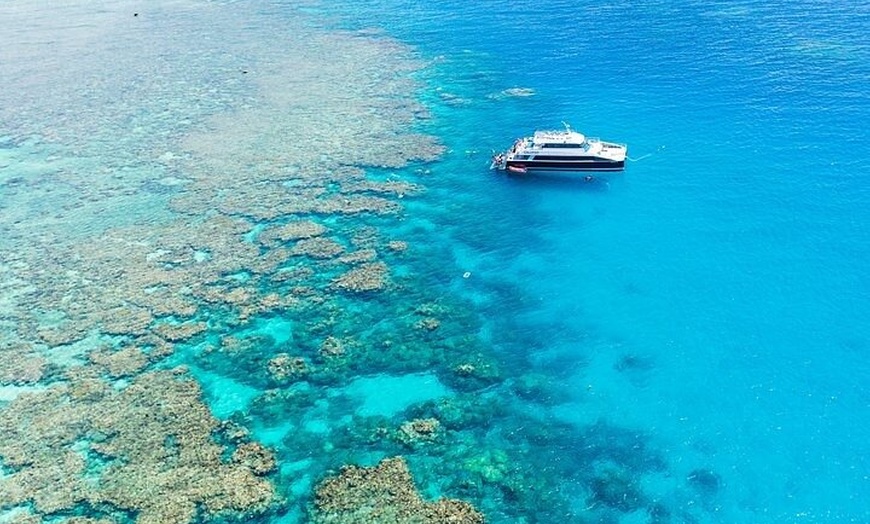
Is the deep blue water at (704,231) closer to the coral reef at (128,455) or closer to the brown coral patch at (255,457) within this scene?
the brown coral patch at (255,457)

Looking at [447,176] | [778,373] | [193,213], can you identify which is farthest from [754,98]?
[193,213]

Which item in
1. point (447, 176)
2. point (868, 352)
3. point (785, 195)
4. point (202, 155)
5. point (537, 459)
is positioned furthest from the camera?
point (202, 155)

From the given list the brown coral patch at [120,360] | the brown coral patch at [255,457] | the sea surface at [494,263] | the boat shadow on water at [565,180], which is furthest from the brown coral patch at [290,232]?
the brown coral patch at [255,457]

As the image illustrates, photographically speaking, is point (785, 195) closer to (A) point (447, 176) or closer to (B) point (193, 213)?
(A) point (447, 176)

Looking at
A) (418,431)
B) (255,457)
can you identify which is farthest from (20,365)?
(418,431)

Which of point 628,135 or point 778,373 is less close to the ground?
point 628,135

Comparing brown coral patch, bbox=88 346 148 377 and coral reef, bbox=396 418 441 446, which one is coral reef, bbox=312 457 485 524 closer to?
coral reef, bbox=396 418 441 446
